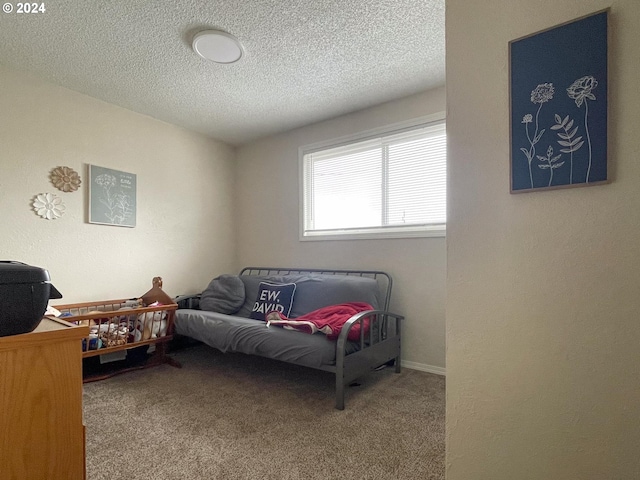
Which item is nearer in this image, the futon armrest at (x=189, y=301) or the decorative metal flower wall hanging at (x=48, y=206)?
the decorative metal flower wall hanging at (x=48, y=206)

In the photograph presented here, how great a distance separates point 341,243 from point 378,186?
634 millimetres

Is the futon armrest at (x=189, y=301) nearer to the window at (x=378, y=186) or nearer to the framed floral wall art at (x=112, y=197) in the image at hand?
the framed floral wall art at (x=112, y=197)

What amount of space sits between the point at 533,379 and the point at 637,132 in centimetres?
71

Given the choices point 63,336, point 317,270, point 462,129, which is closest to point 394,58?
point 462,129

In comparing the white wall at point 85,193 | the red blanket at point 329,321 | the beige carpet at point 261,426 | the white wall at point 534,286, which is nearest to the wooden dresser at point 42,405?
the beige carpet at point 261,426

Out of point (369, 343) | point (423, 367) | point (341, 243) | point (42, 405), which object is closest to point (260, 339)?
point (369, 343)

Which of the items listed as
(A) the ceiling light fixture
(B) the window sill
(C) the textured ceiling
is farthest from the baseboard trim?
(A) the ceiling light fixture

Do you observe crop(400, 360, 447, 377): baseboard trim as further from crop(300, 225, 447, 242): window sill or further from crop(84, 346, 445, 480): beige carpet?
crop(300, 225, 447, 242): window sill

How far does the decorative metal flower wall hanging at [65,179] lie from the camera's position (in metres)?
2.50

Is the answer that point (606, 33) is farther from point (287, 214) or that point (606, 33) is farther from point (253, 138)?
point (253, 138)

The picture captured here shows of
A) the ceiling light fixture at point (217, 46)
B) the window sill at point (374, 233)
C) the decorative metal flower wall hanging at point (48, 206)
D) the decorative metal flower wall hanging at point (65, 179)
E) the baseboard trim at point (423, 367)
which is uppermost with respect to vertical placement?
the ceiling light fixture at point (217, 46)

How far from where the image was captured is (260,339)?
2207 millimetres

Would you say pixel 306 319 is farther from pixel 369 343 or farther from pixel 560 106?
pixel 560 106

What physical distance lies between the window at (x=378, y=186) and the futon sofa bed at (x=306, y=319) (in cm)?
46
